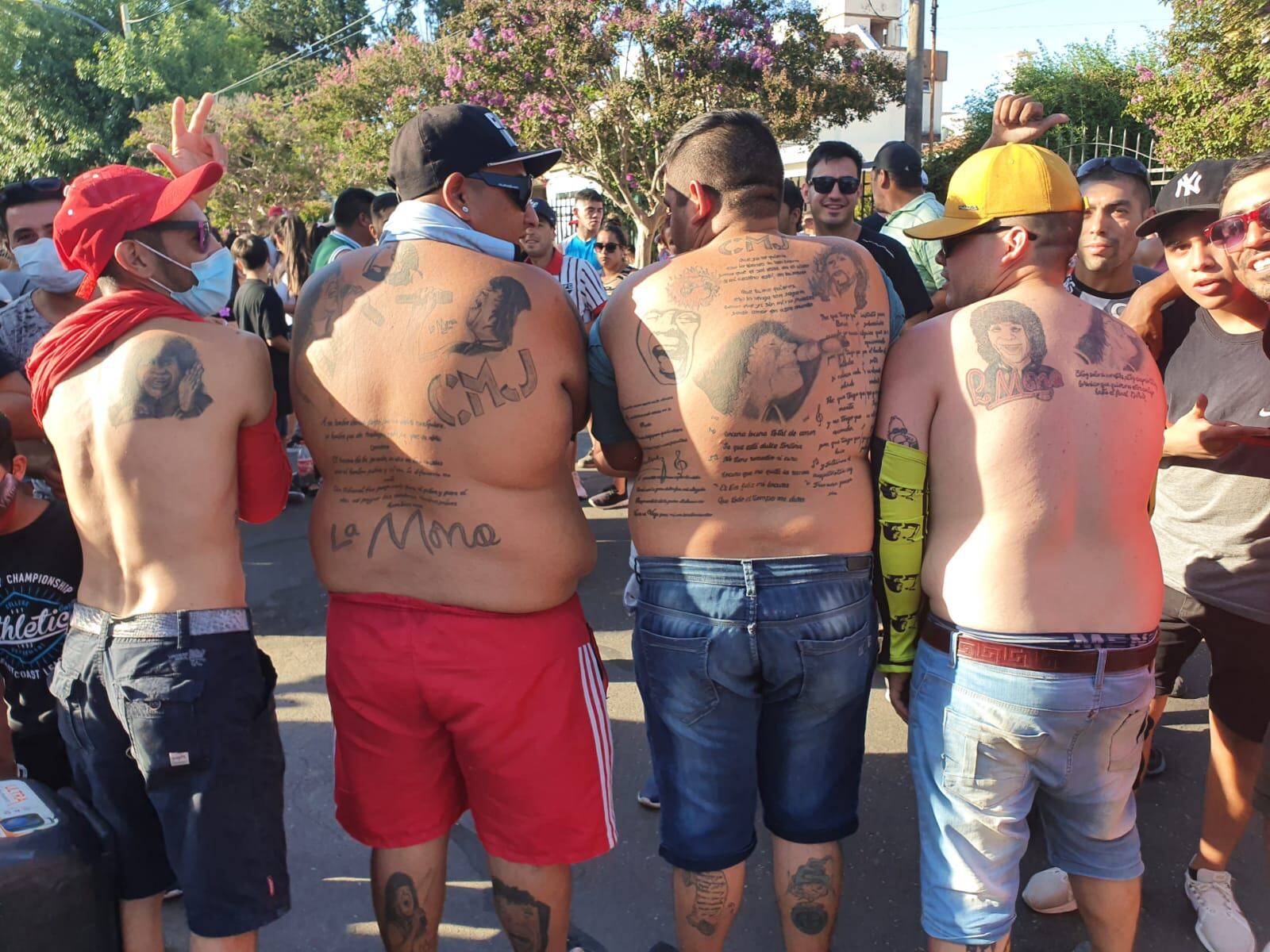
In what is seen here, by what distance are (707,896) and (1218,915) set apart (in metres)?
1.43

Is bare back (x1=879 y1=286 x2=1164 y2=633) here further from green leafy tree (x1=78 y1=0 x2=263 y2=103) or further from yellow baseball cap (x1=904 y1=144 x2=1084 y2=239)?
green leafy tree (x1=78 y1=0 x2=263 y2=103)

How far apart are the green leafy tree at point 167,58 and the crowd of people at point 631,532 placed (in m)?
30.7

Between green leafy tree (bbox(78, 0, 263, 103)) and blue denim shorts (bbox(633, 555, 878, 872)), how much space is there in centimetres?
3130

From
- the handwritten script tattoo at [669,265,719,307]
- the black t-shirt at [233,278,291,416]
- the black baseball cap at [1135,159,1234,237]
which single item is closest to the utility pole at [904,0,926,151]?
the black t-shirt at [233,278,291,416]

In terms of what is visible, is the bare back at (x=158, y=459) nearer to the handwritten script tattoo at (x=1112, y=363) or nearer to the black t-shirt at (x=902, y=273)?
the handwritten script tattoo at (x=1112, y=363)

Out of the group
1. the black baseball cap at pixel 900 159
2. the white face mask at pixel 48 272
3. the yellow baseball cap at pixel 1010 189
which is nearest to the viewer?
the yellow baseball cap at pixel 1010 189

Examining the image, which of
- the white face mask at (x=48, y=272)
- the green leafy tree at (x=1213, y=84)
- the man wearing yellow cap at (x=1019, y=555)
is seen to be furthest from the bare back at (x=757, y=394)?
the green leafy tree at (x=1213, y=84)

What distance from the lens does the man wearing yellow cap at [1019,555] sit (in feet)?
6.49

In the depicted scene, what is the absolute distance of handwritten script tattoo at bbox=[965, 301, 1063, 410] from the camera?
6.48ft

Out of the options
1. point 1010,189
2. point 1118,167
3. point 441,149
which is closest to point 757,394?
point 1010,189

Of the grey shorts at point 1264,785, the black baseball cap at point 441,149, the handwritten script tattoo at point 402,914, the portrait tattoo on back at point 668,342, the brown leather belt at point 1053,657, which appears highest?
the black baseball cap at point 441,149

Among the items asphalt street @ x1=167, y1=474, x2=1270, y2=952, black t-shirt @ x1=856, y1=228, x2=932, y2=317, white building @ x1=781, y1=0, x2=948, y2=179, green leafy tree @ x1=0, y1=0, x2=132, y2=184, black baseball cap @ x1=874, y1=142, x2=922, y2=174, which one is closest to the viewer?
asphalt street @ x1=167, y1=474, x2=1270, y2=952

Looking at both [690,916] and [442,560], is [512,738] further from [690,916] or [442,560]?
[690,916]

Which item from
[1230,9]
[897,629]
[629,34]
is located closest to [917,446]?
[897,629]
